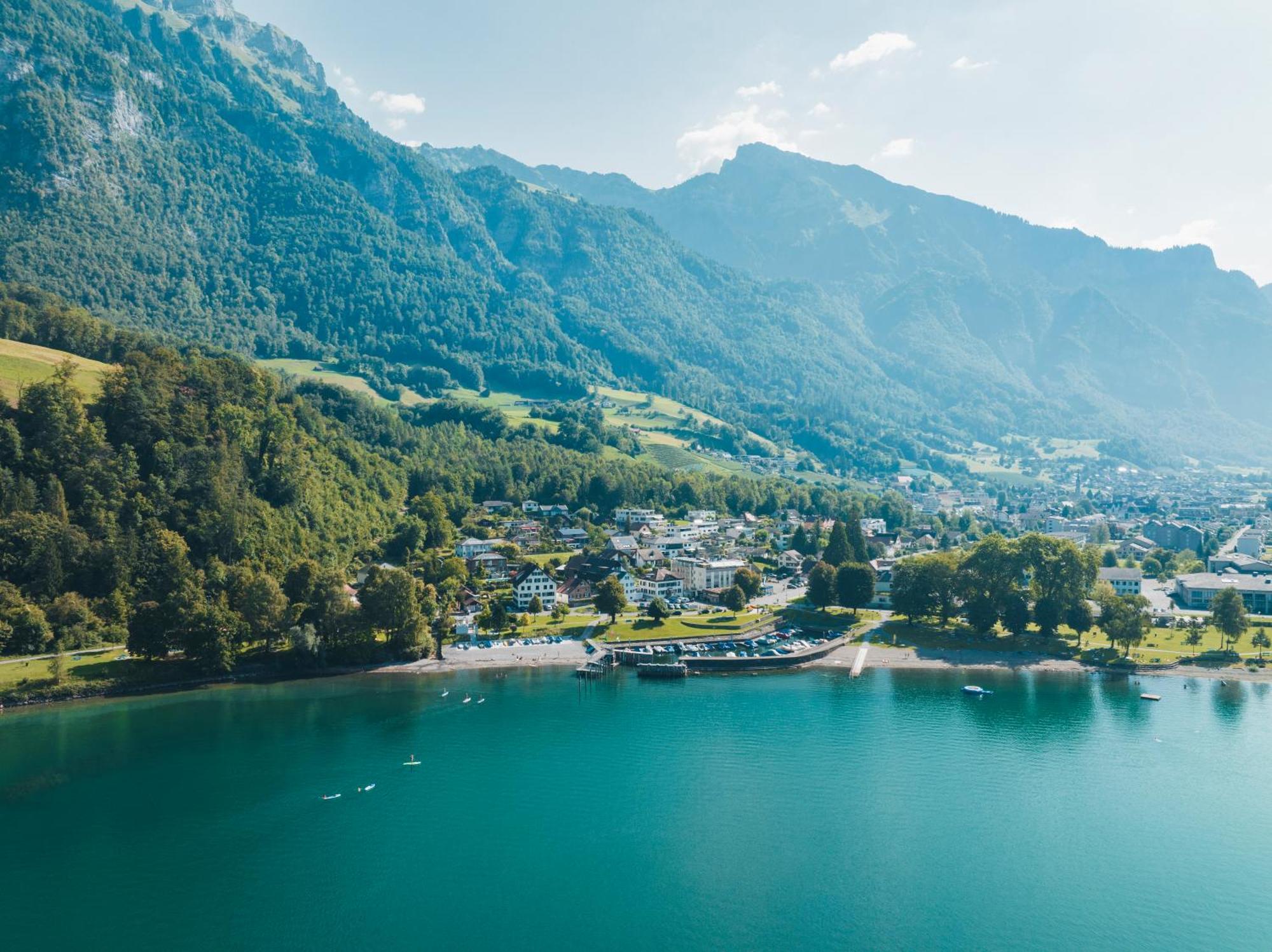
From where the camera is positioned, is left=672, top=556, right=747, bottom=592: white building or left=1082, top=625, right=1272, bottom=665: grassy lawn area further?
left=672, top=556, right=747, bottom=592: white building

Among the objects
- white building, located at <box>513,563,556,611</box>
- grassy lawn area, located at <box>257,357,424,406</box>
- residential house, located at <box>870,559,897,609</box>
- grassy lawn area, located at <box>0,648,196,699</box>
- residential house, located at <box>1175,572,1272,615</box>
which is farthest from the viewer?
grassy lawn area, located at <box>257,357,424,406</box>


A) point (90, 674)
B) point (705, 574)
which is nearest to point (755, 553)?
point (705, 574)

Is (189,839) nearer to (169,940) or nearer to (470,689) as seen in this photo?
(169,940)

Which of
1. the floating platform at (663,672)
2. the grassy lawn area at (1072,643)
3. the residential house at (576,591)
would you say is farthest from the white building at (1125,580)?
the residential house at (576,591)

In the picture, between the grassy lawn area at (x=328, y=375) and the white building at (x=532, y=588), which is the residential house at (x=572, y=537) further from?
the grassy lawn area at (x=328, y=375)

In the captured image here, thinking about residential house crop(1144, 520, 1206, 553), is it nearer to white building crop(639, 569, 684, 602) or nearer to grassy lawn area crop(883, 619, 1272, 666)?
grassy lawn area crop(883, 619, 1272, 666)

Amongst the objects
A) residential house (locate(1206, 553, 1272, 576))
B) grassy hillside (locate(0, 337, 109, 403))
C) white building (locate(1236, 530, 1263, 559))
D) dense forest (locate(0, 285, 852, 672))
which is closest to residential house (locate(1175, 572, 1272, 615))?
residential house (locate(1206, 553, 1272, 576))

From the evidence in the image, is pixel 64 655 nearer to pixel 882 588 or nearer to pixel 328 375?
pixel 882 588

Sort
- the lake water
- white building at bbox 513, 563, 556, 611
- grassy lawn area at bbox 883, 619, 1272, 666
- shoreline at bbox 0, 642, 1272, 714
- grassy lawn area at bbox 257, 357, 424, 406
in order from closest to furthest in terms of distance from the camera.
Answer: the lake water → shoreline at bbox 0, 642, 1272, 714 → grassy lawn area at bbox 883, 619, 1272, 666 → white building at bbox 513, 563, 556, 611 → grassy lawn area at bbox 257, 357, 424, 406
